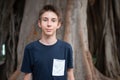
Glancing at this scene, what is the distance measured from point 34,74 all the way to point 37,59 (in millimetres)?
96

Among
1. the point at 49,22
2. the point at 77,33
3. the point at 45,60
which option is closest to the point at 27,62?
the point at 45,60

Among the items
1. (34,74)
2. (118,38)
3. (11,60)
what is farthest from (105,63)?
(34,74)

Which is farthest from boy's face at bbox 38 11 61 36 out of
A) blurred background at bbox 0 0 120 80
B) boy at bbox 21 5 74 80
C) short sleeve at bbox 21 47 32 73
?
blurred background at bbox 0 0 120 80

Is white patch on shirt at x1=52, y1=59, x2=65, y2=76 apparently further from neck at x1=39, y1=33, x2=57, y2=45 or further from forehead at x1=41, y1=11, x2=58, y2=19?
forehead at x1=41, y1=11, x2=58, y2=19

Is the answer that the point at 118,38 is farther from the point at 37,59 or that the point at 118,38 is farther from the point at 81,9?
the point at 37,59

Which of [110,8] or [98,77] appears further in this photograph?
[110,8]

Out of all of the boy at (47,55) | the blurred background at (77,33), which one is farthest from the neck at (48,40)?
the blurred background at (77,33)

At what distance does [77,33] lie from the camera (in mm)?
3141

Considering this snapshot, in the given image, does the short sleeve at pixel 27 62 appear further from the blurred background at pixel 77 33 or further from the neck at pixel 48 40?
the blurred background at pixel 77 33

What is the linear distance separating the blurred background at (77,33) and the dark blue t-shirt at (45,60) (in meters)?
0.97

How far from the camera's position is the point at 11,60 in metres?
3.79

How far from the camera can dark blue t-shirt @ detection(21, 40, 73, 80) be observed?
6.79 ft

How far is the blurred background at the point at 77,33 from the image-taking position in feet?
10.2

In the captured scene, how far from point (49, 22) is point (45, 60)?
207 millimetres
